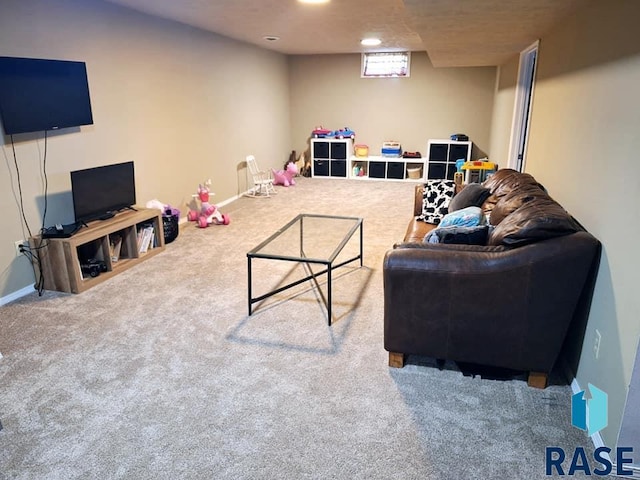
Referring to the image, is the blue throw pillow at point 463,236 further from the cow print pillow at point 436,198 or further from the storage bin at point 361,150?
the storage bin at point 361,150

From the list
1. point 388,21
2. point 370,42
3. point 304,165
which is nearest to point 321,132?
point 304,165

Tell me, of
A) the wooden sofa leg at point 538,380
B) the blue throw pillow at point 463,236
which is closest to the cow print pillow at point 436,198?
the blue throw pillow at point 463,236

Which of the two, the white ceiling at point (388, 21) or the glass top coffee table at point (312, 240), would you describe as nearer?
the white ceiling at point (388, 21)

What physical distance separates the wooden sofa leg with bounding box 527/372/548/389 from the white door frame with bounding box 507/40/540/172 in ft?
9.52

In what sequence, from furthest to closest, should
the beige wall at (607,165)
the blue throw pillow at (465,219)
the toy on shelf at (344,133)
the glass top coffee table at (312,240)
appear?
the toy on shelf at (344,133) < the glass top coffee table at (312,240) < the blue throw pillow at (465,219) < the beige wall at (607,165)

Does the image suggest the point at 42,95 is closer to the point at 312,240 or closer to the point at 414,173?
the point at 312,240

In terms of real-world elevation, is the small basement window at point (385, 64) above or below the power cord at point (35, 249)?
above

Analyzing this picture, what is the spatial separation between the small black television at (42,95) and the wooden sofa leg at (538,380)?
3638 mm

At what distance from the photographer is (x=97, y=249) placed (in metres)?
3.73

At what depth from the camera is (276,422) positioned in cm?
196

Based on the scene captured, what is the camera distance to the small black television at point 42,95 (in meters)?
3.04

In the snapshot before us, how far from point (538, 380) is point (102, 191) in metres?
3.53

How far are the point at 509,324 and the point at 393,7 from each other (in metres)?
3.14

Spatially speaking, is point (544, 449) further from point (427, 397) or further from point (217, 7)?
point (217, 7)
